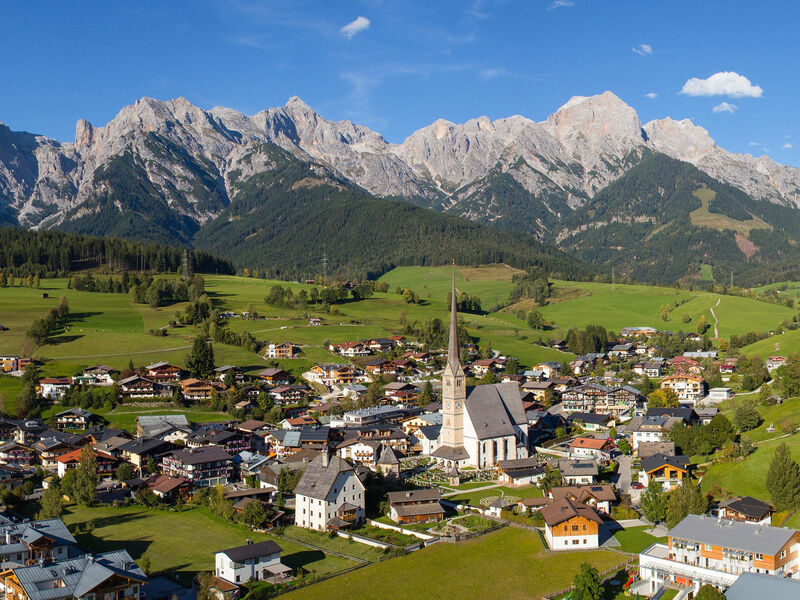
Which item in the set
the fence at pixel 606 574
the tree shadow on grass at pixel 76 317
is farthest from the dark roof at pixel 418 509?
the tree shadow on grass at pixel 76 317

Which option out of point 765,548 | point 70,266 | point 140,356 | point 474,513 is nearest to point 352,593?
point 474,513

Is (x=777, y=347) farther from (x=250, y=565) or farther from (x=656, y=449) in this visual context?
(x=250, y=565)

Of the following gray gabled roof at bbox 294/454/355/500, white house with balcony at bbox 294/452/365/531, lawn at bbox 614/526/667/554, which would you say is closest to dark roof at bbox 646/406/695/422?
lawn at bbox 614/526/667/554

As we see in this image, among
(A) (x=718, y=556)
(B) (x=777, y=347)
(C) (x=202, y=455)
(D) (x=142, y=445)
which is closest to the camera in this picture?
(A) (x=718, y=556)

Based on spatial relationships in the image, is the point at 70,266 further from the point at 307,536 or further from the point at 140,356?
the point at 307,536

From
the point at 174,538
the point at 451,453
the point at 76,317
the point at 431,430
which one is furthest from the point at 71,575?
the point at 76,317

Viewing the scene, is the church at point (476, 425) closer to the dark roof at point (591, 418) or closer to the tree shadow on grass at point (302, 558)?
the dark roof at point (591, 418)
